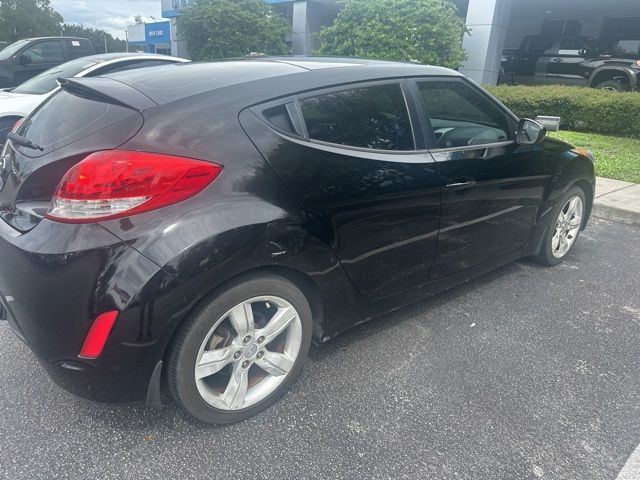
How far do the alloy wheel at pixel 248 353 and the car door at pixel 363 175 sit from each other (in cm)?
43

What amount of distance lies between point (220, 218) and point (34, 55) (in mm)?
10281

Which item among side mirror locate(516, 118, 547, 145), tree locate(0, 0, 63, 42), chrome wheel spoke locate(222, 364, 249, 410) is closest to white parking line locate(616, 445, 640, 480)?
chrome wheel spoke locate(222, 364, 249, 410)

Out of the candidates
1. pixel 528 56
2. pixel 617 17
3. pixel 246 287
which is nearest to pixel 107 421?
pixel 246 287

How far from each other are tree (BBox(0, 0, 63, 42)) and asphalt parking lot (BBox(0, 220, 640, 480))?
187 feet

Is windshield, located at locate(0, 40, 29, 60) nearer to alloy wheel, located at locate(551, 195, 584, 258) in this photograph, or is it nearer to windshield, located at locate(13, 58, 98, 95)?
windshield, located at locate(13, 58, 98, 95)

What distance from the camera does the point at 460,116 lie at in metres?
3.26

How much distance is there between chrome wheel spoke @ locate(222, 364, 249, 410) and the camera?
2209 mm

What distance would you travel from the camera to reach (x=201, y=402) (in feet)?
6.98

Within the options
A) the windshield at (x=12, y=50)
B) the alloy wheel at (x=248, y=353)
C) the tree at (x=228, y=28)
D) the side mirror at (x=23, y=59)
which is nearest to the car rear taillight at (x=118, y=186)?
the alloy wheel at (x=248, y=353)

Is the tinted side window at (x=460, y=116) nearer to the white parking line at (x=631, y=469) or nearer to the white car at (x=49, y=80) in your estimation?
the white parking line at (x=631, y=469)

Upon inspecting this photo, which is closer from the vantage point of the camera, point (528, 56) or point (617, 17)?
point (528, 56)

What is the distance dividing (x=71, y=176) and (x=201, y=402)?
1.07 meters

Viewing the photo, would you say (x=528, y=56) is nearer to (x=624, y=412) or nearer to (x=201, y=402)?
(x=624, y=412)

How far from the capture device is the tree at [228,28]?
1723 cm
